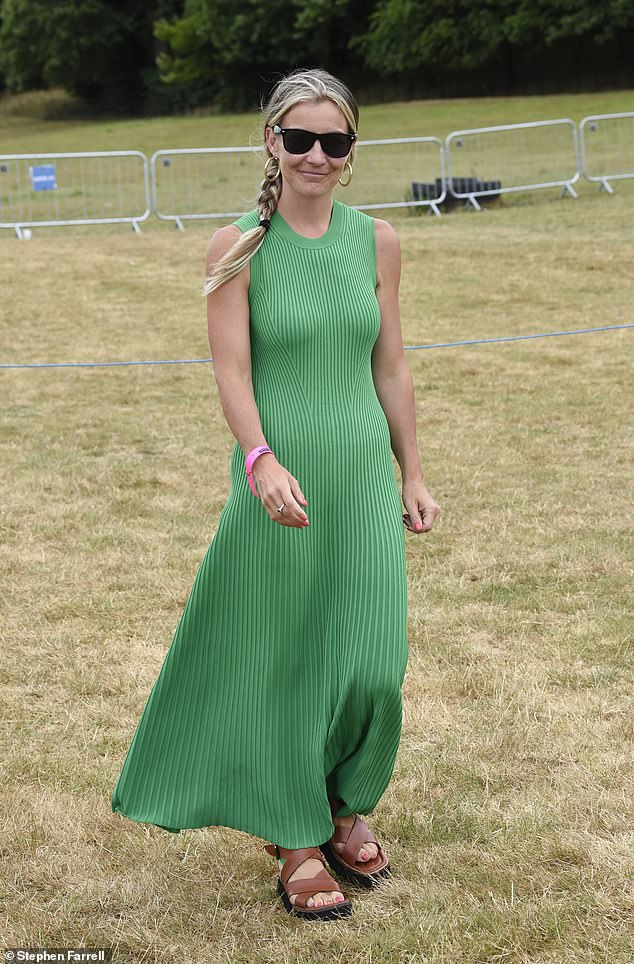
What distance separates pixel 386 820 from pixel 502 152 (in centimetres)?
2237

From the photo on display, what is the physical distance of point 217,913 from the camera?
118 inches

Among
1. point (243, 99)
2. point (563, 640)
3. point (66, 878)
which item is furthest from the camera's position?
point (243, 99)

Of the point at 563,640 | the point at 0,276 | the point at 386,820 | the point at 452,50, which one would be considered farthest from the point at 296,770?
the point at 452,50

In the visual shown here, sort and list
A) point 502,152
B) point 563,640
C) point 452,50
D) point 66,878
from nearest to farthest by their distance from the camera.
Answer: point 66,878
point 563,640
point 502,152
point 452,50

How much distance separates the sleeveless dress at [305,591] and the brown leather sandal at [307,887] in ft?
0.26

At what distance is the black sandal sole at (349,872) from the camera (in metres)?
3.07

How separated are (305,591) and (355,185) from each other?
18.2m

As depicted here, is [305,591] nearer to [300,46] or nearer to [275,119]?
[275,119]

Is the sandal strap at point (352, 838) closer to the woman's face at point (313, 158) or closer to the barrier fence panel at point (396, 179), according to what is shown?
the woman's face at point (313, 158)

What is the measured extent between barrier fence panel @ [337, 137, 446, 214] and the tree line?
19984mm

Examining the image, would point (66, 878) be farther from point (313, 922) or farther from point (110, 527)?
Result: point (110, 527)

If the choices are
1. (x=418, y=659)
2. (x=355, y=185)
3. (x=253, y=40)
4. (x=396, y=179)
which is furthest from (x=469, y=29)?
(x=418, y=659)

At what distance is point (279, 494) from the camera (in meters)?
2.64

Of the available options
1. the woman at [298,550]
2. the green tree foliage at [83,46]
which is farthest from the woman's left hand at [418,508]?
the green tree foliage at [83,46]
